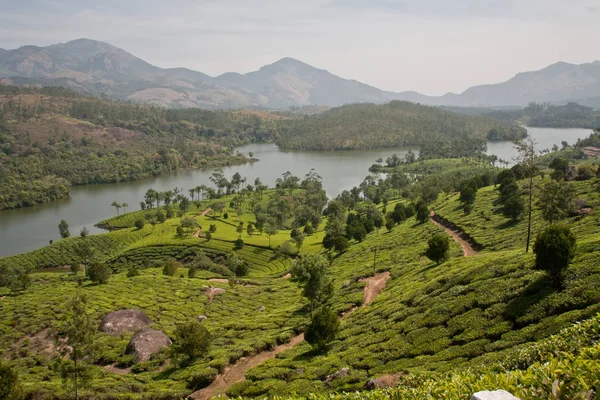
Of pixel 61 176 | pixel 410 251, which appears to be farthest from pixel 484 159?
pixel 61 176

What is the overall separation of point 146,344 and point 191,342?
18.3 feet

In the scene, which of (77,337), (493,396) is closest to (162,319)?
(77,337)

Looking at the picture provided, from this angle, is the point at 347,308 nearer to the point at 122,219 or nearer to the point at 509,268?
the point at 509,268

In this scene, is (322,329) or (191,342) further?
(191,342)

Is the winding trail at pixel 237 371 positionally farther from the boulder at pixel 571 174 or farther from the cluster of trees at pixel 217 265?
the boulder at pixel 571 174

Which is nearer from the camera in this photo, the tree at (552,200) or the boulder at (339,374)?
the boulder at (339,374)

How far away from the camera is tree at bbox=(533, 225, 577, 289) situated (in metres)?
19.4

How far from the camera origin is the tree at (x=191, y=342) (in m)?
28.4

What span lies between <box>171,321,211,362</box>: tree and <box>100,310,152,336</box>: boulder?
9.64 meters

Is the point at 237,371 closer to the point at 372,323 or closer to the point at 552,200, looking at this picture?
the point at 372,323

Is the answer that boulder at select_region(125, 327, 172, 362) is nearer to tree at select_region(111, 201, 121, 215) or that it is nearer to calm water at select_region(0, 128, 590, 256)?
calm water at select_region(0, 128, 590, 256)

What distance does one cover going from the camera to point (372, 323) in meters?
27.8

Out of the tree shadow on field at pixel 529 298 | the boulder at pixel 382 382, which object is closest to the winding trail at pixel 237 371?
the boulder at pixel 382 382

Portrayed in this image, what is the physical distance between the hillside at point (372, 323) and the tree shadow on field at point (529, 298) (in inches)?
4.3
